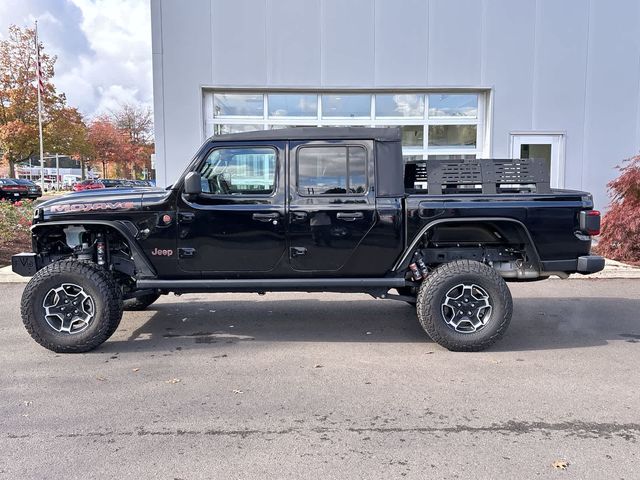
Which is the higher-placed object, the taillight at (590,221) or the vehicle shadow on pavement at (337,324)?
the taillight at (590,221)

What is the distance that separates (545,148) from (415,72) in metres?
3.45

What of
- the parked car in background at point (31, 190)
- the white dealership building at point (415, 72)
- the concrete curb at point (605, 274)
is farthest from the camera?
the parked car in background at point (31, 190)

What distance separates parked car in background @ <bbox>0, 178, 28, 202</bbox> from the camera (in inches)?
1231

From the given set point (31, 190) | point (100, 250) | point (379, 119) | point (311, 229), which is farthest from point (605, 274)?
point (31, 190)

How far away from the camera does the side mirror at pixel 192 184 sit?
4.81m

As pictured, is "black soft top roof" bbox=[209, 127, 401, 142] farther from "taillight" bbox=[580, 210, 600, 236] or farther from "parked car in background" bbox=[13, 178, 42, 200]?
"parked car in background" bbox=[13, 178, 42, 200]

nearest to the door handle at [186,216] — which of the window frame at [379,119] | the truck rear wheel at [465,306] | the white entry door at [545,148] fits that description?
the truck rear wheel at [465,306]

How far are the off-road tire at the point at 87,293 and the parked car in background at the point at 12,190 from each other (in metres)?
30.4

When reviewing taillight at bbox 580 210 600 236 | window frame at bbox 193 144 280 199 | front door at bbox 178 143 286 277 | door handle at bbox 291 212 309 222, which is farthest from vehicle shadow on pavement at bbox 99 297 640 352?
window frame at bbox 193 144 280 199

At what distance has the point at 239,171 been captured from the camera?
5148 millimetres

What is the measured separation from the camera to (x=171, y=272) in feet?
16.7

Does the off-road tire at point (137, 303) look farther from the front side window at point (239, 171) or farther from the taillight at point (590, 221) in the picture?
the taillight at point (590, 221)

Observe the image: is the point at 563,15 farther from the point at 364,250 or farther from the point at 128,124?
the point at 128,124

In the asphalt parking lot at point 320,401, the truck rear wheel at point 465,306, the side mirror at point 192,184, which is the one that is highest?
the side mirror at point 192,184
